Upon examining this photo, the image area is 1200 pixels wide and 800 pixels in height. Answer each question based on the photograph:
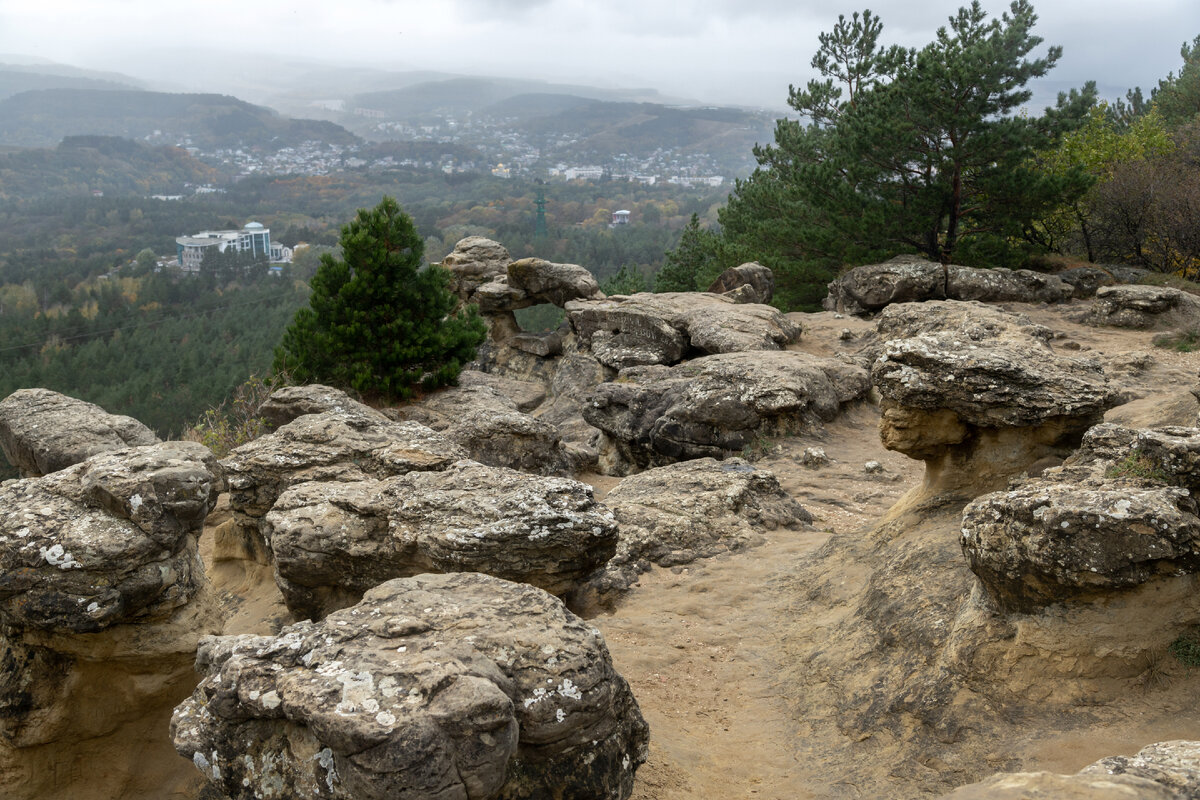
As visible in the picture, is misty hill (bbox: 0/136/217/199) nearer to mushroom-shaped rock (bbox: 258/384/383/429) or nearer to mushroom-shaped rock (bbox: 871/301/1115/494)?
mushroom-shaped rock (bbox: 258/384/383/429)

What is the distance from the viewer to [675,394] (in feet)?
44.4

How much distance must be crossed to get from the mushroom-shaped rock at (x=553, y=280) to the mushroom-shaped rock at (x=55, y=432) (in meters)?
13.2

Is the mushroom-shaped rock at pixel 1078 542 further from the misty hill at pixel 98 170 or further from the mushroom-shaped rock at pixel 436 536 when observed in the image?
the misty hill at pixel 98 170

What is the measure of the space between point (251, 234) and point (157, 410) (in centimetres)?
5977

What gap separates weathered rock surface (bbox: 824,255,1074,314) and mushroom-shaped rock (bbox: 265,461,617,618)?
1608 cm

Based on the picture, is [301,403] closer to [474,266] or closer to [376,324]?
[376,324]

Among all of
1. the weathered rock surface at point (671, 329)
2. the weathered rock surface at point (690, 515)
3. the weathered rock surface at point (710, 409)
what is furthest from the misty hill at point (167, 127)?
the weathered rock surface at point (690, 515)

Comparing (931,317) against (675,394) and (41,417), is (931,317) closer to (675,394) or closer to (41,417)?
(675,394)

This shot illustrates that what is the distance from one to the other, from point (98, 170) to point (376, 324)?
14538 centimetres

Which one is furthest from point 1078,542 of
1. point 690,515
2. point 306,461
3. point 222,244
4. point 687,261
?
point 222,244

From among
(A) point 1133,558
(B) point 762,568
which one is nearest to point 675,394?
(B) point 762,568

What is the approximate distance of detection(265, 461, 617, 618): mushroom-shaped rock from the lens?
21.3 feet

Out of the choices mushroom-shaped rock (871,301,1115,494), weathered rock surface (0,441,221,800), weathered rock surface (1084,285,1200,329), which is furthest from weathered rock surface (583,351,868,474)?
weathered rock surface (0,441,221,800)

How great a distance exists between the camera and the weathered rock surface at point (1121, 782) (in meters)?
3.17
